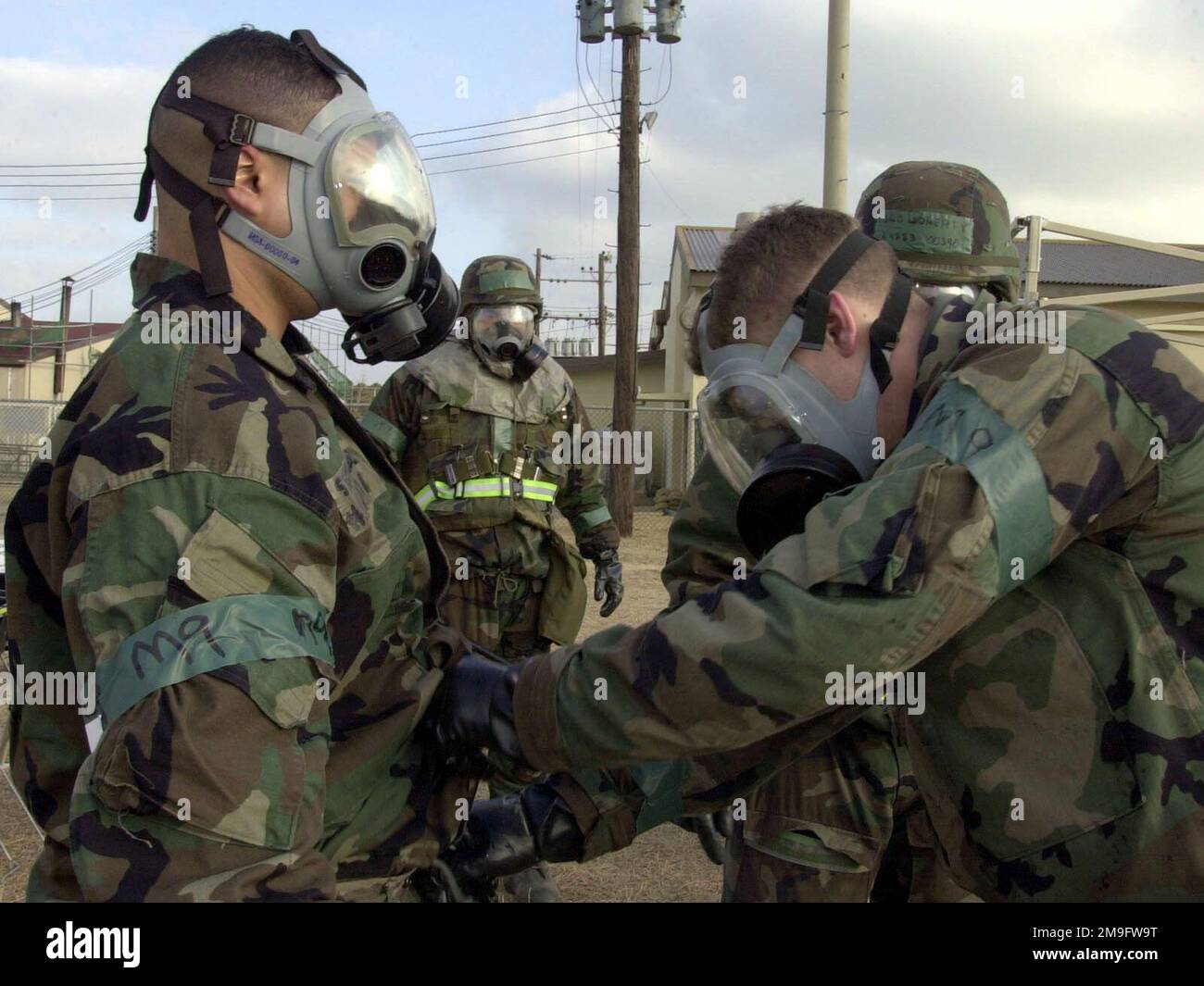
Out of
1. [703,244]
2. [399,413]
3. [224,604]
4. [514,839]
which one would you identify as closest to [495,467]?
[399,413]

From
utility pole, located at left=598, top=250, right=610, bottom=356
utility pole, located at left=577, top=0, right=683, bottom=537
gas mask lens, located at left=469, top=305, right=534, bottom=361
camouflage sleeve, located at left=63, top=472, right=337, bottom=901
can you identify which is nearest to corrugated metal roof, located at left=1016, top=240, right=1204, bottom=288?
utility pole, located at left=577, top=0, right=683, bottom=537

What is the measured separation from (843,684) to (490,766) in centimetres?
78

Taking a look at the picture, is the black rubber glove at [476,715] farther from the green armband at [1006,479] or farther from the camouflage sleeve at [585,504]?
the camouflage sleeve at [585,504]

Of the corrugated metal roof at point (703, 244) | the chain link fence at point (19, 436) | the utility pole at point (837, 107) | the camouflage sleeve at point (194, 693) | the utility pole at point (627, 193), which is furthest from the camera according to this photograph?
the corrugated metal roof at point (703, 244)

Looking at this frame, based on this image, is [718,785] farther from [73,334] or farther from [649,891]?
[73,334]

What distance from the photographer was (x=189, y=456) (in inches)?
60.1

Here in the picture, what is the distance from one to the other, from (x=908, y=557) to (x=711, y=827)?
2.21 metres

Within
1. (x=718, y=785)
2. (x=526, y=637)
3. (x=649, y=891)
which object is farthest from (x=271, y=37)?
(x=526, y=637)

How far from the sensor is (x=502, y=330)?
20.4 feet

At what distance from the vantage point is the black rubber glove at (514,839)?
266 cm

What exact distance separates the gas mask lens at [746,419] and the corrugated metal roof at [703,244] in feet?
77.4

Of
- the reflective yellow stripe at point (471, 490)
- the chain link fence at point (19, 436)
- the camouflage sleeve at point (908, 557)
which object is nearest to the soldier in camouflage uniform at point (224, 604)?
the camouflage sleeve at point (908, 557)

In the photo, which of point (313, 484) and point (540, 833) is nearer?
point (313, 484)

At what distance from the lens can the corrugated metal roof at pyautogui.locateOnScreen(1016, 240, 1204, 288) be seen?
1105 inches
